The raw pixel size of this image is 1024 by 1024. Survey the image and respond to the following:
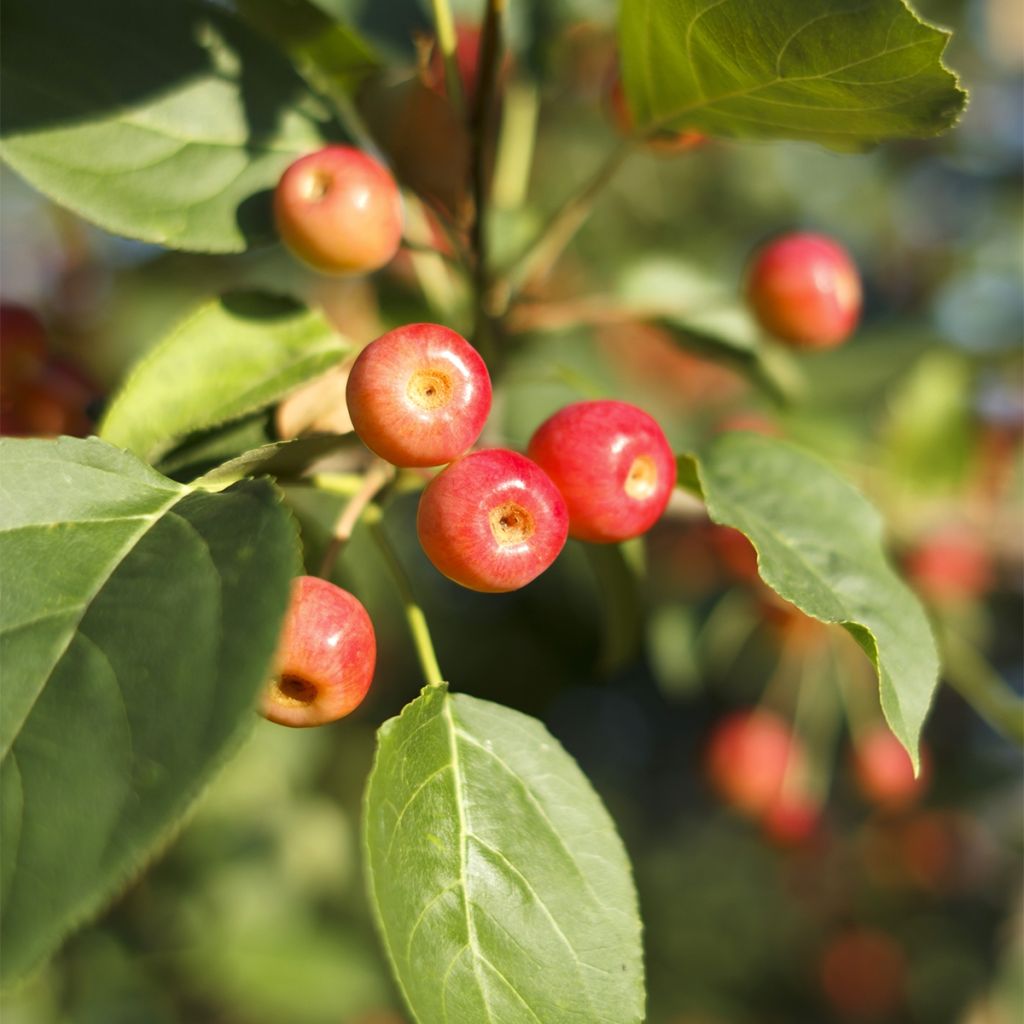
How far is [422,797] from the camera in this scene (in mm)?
969

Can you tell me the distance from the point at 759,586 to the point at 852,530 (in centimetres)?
105

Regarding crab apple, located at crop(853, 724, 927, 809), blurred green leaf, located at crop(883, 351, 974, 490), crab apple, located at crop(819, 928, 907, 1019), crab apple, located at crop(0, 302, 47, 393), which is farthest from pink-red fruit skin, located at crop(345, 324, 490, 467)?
crab apple, located at crop(819, 928, 907, 1019)

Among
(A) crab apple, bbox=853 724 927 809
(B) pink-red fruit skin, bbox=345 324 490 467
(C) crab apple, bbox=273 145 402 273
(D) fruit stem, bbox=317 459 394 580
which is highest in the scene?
(C) crab apple, bbox=273 145 402 273

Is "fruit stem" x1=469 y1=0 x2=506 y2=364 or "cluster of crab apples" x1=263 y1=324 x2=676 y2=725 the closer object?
"cluster of crab apples" x1=263 y1=324 x2=676 y2=725

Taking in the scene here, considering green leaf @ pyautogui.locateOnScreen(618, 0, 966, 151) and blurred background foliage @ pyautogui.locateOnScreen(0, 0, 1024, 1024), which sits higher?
green leaf @ pyautogui.locateOnScreen(618, 0, 966, 151)

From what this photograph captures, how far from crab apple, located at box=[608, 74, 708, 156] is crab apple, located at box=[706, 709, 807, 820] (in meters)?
1.32

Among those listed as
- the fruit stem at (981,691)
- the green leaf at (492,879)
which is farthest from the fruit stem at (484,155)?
the fruit stem at (981,691)

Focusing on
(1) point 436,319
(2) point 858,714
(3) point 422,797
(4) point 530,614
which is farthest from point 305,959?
(3) point 422,797

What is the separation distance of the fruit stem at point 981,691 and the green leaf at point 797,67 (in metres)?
0.97

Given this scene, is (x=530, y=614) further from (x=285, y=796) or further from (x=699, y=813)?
(x=699, y=813)

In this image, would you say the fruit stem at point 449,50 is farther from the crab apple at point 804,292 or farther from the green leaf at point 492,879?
the green leaf at point 492,879

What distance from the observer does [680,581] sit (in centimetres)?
242

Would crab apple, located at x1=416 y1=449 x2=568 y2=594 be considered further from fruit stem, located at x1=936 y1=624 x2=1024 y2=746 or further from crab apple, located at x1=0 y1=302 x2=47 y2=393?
fruit stem, located at x1=936 y1=624 x2=1024 y2=746

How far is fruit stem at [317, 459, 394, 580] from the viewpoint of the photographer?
105 centimetres
